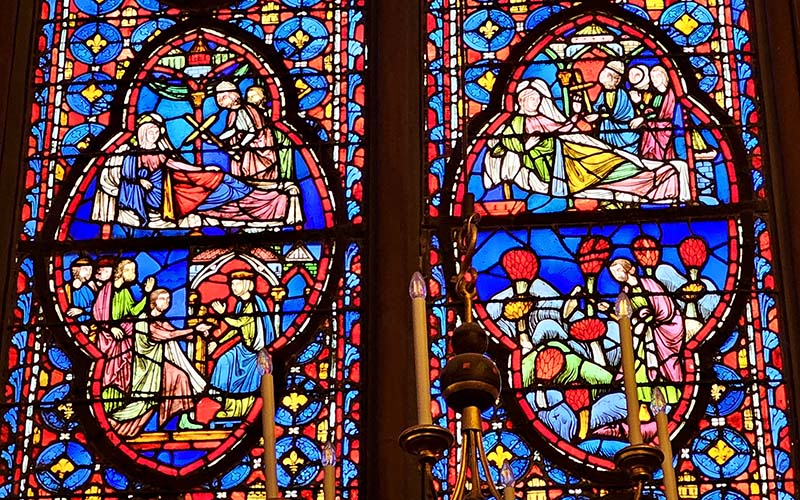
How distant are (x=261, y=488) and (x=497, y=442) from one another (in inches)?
38.7

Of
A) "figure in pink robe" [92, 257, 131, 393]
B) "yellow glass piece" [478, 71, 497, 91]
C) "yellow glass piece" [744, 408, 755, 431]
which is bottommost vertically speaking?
"yellow glass piece" [744, 408, 755, 431]

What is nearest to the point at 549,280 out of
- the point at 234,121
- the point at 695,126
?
the point at 695,126

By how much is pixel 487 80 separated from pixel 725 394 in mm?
1923

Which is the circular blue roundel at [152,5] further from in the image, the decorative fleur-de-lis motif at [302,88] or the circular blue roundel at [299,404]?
the circular blue roundel at [299,404]

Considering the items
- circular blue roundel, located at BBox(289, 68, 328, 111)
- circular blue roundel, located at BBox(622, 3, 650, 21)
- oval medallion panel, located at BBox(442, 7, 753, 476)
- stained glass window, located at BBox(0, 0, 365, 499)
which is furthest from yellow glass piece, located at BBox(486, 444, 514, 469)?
circular blue roundel, located at BBox(622, 3, 650, 21)

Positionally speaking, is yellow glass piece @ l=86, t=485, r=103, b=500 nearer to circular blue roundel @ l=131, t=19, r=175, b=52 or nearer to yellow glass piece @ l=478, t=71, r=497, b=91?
circular blue roundel @ l=131, t=19, r=175, b=52

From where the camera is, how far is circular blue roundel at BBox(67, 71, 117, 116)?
9.72 metres

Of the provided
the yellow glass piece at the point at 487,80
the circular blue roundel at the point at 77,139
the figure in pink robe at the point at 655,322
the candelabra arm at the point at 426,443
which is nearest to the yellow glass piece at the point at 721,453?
the figure in pink robe at the point at 655,322

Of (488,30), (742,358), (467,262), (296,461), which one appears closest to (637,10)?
(488,30)

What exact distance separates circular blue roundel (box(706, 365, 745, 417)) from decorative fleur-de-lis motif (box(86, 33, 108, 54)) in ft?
10.9

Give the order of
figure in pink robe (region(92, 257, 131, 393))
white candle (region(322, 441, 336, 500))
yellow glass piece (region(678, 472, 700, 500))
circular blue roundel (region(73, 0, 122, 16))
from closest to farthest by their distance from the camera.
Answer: white candle (region(322, 441, 336, 500))
yellow glass piece (region(678, 472, 700, 500))
figure in pink robe (region(92, 257, 131, 393))
circular blue roundel (region(73, 0, 122, 16))

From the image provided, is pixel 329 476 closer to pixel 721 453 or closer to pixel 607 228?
pixel 721 453

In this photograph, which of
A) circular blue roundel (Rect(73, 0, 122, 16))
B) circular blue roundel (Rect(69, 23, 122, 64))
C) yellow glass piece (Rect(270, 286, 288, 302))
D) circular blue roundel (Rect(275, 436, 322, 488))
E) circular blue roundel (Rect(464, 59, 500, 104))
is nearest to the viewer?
circular blue roundel (Rect(275, 436, 322, 488))

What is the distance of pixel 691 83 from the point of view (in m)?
9.53
